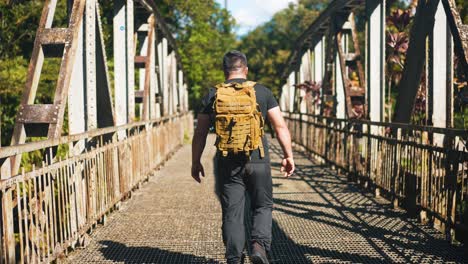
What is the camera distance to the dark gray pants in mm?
4250

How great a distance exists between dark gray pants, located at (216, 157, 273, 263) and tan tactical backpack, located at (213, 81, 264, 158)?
16 centimetres

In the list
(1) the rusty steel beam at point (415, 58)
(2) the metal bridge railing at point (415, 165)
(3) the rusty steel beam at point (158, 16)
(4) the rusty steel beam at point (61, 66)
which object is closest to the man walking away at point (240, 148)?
(4) the rusty steel beam at point (61, 66)

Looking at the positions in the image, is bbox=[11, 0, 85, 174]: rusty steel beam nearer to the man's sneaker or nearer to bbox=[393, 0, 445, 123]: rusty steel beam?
the man's sneaker

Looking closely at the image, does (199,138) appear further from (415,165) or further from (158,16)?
(158,16)

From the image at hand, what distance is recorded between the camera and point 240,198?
430 cm

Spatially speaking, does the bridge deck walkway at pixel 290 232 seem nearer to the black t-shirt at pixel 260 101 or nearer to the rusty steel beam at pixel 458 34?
the black t-shirt at pixel 260 101

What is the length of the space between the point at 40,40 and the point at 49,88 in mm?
10343

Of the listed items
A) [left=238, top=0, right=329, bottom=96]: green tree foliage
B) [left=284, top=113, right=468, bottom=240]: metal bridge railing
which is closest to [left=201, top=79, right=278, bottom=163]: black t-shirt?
[left=284, top=113, right=468, bottom=240]: metal bridge railing

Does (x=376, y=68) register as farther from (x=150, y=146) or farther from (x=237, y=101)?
(x=237, y=101)

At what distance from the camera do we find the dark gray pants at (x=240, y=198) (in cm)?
425

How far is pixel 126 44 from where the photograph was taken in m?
9.02

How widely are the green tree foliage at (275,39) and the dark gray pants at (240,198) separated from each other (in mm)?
54095

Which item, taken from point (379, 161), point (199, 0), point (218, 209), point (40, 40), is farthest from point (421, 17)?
point (199, 0)

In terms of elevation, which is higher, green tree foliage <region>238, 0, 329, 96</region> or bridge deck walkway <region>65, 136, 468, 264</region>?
green tree foliage <region>238, 0, 329, 96</region>
